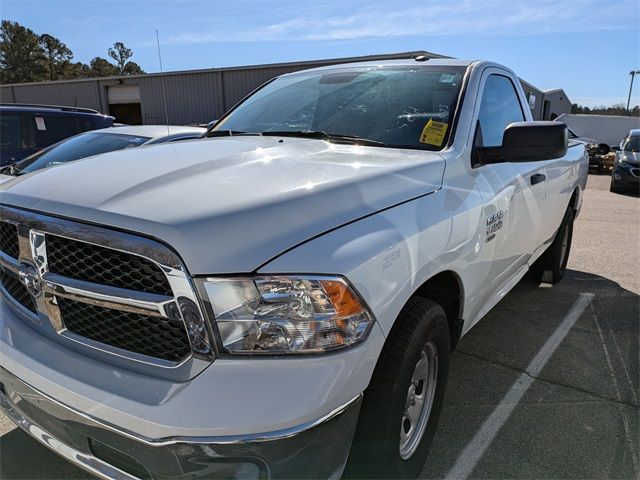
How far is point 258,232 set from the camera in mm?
1532

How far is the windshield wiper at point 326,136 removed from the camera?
8.52 ft

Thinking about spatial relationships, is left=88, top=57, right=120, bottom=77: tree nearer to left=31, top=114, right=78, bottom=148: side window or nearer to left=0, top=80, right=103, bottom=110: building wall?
left=0, top=80, right=103, bottom=110: building wall

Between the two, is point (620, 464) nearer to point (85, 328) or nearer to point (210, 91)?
point (85, 328)

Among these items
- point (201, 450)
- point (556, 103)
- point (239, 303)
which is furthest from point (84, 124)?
point (556, 103)

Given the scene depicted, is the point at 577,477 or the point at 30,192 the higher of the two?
the point at 30,192

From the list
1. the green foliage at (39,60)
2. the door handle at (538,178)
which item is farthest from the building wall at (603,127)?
the green foliage at (39,60)

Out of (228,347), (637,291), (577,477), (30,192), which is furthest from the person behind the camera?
(637,291)

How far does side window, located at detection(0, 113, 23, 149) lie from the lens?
757 cm

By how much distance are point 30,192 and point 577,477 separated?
8.91ft

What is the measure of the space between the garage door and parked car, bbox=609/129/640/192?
78.6ft

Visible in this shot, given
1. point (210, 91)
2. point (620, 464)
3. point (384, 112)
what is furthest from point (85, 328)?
point (210, 91)

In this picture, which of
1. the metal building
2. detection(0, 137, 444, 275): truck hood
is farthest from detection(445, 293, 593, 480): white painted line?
the metal building

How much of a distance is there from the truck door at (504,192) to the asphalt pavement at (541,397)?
27.0 inches

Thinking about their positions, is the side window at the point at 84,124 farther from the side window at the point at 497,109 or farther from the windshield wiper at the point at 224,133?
the side window at the point at 497,109
